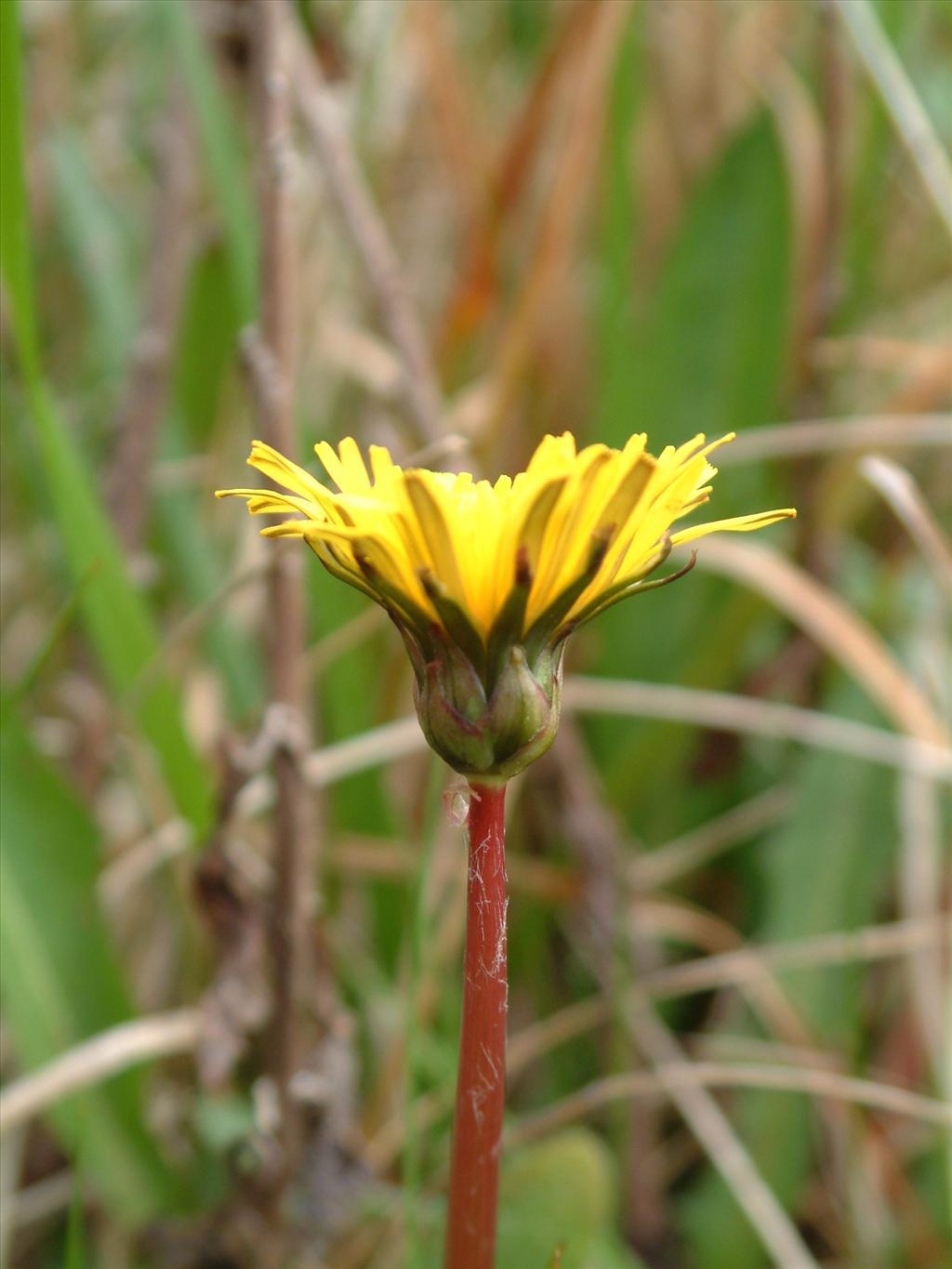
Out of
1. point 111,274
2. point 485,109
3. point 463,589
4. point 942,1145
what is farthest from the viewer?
point 485,109

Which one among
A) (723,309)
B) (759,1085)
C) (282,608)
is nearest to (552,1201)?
(759,1085)

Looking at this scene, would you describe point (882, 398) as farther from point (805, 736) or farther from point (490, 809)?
point (490, 809)

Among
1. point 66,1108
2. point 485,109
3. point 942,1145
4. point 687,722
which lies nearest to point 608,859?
point 687,722

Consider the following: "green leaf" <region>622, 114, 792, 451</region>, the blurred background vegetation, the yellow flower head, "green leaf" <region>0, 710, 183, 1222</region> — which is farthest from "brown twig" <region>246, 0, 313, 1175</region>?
"green leaf" <region>622, 114, 792, 451</region>

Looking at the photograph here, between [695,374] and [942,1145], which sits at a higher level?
[695,374]

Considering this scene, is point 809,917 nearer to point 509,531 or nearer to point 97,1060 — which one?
point 97,1060

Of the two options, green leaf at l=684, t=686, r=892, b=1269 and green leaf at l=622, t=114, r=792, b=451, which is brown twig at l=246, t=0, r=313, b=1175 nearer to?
green leaf at l=684, t=686, r=892, b=1269

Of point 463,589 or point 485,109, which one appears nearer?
point 463,589
